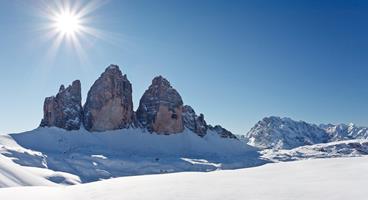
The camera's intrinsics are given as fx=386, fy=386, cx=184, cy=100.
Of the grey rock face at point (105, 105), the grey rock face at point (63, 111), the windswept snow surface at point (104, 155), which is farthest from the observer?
the grey rock face at point (105, 105)

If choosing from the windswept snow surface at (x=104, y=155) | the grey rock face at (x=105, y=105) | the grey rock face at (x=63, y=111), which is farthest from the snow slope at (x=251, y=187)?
the grey rock face at (x=105, y=105)

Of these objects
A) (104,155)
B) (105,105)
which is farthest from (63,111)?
(104,155)

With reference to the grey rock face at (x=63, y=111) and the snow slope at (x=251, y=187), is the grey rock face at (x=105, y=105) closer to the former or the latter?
the grey rock face at (x=63, y=111)

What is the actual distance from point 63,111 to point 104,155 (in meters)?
39.6

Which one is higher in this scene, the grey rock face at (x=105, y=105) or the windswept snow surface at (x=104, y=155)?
the grey rock face at (x=105, y=105)

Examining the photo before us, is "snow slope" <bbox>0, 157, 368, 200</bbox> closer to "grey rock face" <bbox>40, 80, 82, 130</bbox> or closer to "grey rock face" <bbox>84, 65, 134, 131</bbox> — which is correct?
"grey rock face" <bbox>40, 80, 82, 130</bbox>

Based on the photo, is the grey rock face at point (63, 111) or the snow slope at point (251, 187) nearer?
the snow slope at point (251, 187)

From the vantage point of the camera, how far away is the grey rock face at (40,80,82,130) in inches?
7264

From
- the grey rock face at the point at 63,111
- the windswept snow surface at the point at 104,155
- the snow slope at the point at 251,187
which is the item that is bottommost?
the snow slope at the point at 251,187

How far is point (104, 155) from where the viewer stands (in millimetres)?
160125

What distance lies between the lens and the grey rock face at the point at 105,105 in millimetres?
190375

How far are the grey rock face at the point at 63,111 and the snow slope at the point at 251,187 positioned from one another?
7046 inches

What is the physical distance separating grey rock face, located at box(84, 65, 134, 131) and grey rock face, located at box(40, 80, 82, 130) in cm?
627

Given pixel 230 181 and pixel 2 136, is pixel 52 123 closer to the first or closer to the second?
pixel 2 136
